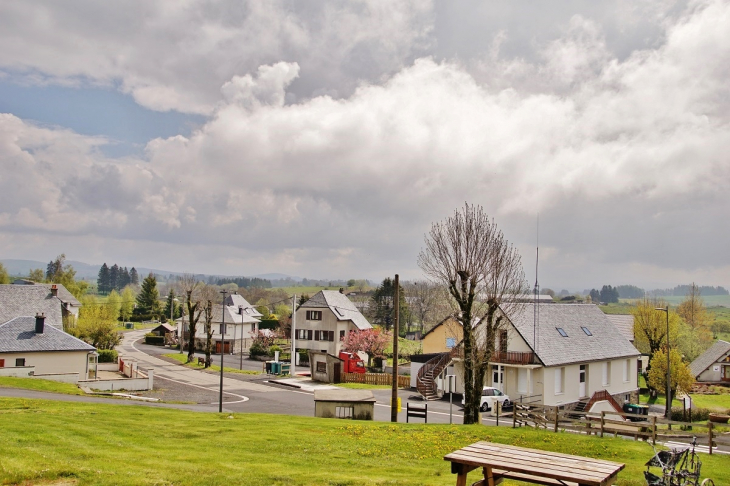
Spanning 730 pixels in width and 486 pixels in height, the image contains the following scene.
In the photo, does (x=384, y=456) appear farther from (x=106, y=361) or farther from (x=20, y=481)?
(x=106, y=361)

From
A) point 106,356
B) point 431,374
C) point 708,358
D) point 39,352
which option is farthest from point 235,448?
point 708,358

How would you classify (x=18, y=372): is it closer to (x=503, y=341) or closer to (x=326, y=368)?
(x=326, y=368)

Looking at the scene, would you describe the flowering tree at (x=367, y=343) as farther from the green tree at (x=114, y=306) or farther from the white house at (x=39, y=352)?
the white house at (x=39, y=352)

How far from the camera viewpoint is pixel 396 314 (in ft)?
102

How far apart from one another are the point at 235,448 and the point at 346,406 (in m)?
12.4

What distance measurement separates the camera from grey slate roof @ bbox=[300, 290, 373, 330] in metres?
73.1

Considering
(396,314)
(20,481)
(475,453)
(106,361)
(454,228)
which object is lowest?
(106,361)

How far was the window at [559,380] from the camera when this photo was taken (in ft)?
140

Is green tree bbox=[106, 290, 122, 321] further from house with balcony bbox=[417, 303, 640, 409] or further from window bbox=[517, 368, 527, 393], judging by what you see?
window bbox=[517, 368, 527, 393]

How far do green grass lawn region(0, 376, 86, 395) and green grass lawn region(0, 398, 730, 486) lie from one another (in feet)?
40.3

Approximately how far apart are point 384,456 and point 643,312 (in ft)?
200

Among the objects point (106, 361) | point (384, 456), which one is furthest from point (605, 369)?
point (106, 361)

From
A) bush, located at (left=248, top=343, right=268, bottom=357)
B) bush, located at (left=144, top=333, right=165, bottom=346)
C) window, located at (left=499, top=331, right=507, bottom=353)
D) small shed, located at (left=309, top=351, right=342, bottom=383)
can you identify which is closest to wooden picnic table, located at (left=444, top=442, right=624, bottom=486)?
window, located at (left=499, top=331, right=507, bottom=353)

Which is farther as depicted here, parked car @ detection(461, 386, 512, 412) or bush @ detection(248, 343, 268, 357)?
bush @ detection(248, 343, 268, 357)
